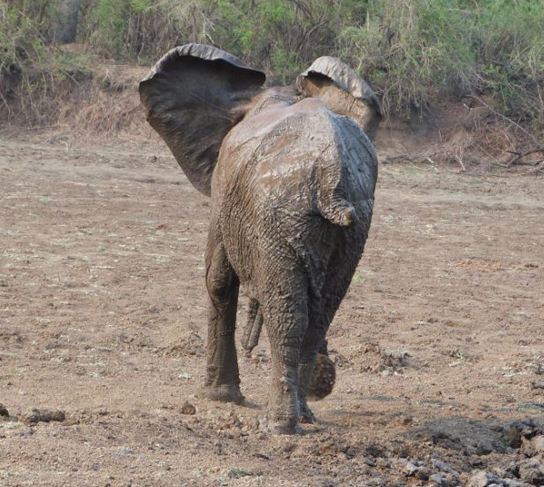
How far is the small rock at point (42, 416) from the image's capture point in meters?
5.38

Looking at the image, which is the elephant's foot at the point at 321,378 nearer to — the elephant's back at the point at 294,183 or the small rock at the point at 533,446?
the elephant's back at the point at 294,183

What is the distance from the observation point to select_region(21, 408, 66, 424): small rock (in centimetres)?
538

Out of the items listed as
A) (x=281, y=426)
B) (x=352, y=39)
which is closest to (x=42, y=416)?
(x=281, y=426)

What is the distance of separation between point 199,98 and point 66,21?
13.8 m

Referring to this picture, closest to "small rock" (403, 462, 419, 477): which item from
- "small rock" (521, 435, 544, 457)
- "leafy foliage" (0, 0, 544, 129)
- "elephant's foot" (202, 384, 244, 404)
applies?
"small rock" (521, 435, 544, 457)

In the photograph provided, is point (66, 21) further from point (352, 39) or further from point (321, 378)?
point (321, 378)

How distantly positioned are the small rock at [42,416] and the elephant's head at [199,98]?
148cm

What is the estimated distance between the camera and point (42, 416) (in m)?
5.44

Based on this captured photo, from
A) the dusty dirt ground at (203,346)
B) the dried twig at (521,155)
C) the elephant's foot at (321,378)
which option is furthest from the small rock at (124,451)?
the dried twig at (521,155)

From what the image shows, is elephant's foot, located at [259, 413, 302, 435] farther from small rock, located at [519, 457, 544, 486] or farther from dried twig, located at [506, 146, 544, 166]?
Result: dried twig, located at [506, 146, 544, 166]

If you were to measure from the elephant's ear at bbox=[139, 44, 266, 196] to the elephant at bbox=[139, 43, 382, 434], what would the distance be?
0.01 metres

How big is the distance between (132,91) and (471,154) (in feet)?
15.8

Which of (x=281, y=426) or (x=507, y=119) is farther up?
(x=507, y=119)

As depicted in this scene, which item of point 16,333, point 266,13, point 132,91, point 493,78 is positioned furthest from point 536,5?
point 16,333
